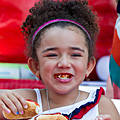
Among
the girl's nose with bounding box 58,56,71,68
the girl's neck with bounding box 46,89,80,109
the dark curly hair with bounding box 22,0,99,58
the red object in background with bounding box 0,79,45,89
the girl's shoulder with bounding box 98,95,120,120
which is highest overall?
the dark curly hair with bounding box 22,0,99,58

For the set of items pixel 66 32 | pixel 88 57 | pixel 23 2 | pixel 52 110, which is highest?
pixel 23 2

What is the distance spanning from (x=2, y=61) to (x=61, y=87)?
120cm

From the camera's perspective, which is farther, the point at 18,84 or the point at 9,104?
the point at 18,84

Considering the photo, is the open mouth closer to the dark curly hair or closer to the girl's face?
the girl's face

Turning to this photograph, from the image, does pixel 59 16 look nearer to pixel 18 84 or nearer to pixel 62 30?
pixel 62 30

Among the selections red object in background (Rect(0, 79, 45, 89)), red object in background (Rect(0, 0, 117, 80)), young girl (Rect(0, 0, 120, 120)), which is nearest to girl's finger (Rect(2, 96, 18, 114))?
young girl (Rect(0, 0, 120, 120))

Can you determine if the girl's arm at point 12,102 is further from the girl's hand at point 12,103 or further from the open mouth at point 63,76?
the open mouth at point 63,76

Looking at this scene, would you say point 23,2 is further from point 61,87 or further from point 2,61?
point 61,87

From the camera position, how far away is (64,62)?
3.25 feet

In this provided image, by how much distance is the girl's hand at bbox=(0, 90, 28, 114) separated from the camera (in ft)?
2.99

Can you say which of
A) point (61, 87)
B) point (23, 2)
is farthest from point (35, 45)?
point (23, 2)

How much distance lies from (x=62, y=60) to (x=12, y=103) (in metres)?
0.29

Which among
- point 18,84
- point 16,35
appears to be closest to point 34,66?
point 18,84

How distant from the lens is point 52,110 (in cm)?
111
